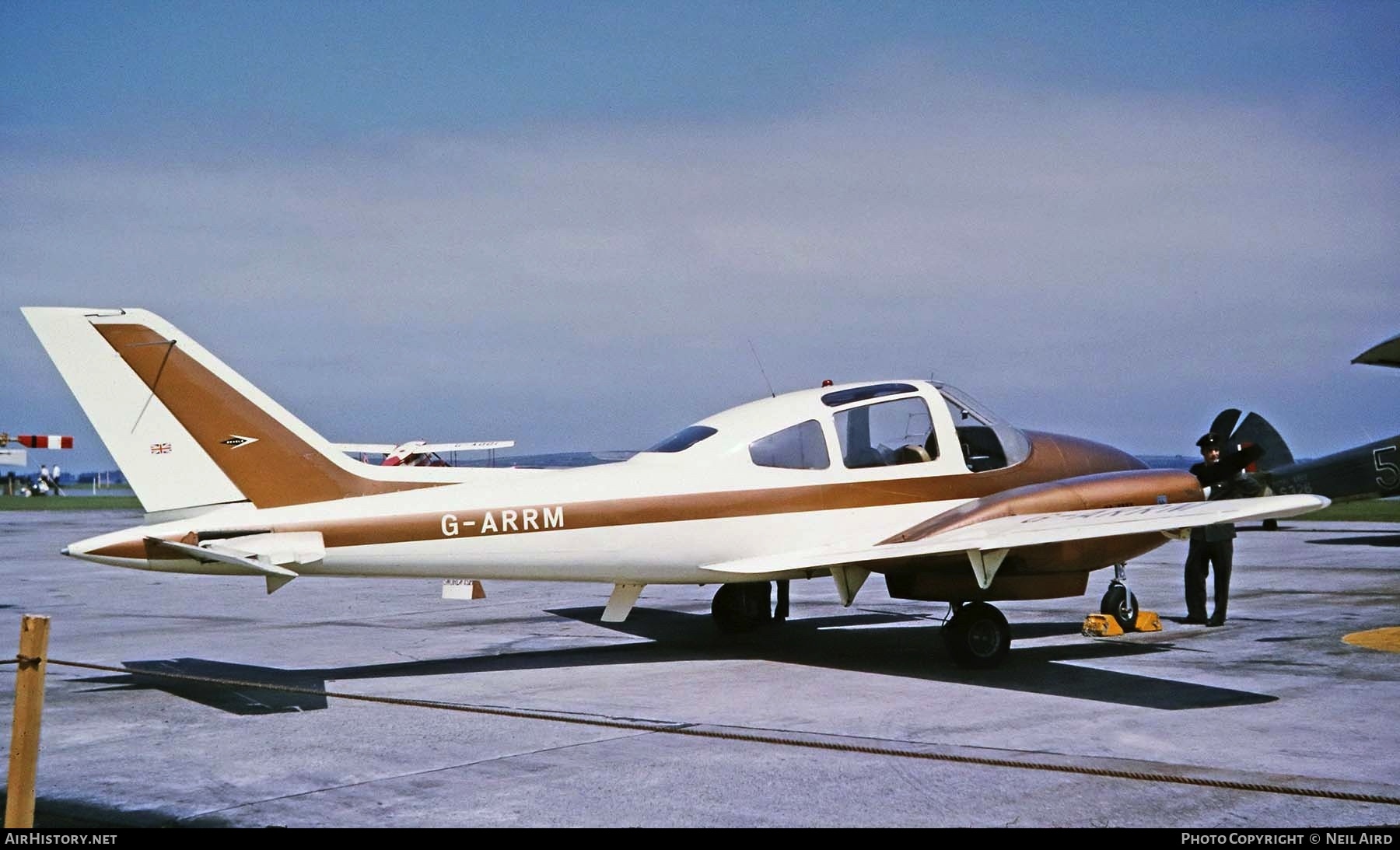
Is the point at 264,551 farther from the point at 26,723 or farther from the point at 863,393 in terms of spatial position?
the point at 863,393

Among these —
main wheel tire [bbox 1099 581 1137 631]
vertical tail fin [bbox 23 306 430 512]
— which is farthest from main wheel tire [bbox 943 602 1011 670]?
vertical tail fin [bbox 23 306 430 512]

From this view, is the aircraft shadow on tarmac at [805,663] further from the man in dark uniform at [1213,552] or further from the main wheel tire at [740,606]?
the man in dark uniform at [1213,552]

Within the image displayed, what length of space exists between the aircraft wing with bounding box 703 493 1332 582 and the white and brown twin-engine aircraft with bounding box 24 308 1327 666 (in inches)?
1.0

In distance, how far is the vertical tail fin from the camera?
10.1 metres

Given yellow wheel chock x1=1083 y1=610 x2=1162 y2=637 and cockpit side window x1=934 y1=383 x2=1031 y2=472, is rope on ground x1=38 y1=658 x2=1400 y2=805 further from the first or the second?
yellow wheel chock x1=1083 y1=610 x2=1162 y2=637

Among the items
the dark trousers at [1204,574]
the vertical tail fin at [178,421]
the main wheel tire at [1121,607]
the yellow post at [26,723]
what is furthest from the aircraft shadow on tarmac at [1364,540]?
the yellow post at [26,723]

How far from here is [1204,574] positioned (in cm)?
1428

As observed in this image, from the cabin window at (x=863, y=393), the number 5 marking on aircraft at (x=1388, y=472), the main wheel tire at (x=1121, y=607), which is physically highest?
the cabin window at (x=863, y=393)

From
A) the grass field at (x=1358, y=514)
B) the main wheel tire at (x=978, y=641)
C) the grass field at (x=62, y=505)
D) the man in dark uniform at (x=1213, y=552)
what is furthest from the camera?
the grass field at (x=62, y=505)

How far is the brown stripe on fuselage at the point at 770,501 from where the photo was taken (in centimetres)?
1039

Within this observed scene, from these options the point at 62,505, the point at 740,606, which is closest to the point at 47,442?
the point at 62,505

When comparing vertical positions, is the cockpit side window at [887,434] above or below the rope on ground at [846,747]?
above

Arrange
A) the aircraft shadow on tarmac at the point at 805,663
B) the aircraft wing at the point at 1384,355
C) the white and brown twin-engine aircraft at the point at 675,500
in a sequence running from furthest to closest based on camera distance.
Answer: the aircraft wing at the point at 1384,355 → the white and brown twin-engine aircraft at the point at 675,500 → the aircraft shadow on tarmac at the point at 805,663

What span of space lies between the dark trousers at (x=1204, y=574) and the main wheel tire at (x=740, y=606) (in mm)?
4684
